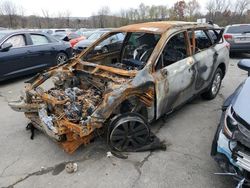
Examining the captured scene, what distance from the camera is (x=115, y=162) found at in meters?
3.66

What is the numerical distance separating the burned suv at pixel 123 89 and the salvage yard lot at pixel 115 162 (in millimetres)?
280

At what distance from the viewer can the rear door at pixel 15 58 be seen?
7.45 m

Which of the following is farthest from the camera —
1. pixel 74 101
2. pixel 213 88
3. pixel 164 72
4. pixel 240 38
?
pixel 240 38

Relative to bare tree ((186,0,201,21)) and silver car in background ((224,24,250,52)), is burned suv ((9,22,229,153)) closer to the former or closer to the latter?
silver car in background ((224,24,250,52))

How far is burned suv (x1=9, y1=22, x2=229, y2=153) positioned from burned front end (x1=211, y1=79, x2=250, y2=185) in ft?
3.85

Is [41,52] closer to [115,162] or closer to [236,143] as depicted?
[115,162]

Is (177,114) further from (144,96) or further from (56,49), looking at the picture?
(56,49)

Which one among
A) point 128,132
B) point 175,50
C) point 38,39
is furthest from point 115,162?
point 38,39

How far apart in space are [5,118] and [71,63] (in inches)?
68.3

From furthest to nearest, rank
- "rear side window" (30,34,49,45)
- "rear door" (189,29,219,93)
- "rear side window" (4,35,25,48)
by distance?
"rear side window" (30,34,49,45), "rear side window" (4,35,25,48), "rear door" (189,29,219,93)

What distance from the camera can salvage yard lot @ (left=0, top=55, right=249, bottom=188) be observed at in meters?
3.28

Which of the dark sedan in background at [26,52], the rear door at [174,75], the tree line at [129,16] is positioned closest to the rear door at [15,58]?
the dark sedan in background at [26,52]

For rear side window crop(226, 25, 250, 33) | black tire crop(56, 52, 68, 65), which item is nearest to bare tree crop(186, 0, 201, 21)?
rear side window crop(226, 25, 250, 33)

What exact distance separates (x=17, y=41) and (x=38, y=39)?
2.74 ft
